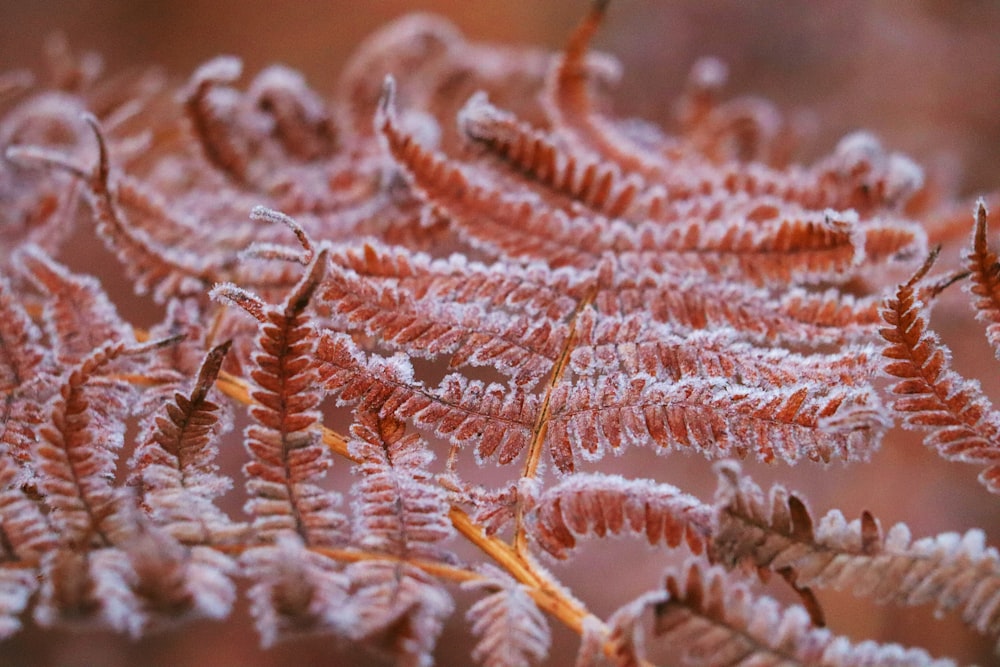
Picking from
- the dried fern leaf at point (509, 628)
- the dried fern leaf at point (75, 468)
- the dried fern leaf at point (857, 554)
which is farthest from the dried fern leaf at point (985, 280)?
the dried fern leaf at point (75, 468)

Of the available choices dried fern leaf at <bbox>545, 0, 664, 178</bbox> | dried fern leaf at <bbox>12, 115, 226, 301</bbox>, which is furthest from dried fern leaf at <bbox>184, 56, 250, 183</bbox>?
dried fern leaf at <bbox>545, 0, 664, 178</bbox>

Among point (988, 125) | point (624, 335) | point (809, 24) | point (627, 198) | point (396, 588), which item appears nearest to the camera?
point (396, 588)

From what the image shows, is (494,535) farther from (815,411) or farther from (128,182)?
(128,182)

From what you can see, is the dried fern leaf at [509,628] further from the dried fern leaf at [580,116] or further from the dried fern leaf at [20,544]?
the dried fern leaf at [580,116]

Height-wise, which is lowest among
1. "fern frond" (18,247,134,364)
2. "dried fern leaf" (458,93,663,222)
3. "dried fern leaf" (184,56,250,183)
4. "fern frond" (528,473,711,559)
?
"fern frond" (528,473,711,559)

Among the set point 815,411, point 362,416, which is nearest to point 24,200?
point 362,416

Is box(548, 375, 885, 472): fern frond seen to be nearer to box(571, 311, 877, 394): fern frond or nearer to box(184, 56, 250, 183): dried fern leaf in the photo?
box(571, 311, 877, 394): fern frond

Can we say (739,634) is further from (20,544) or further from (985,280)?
(20,544)
